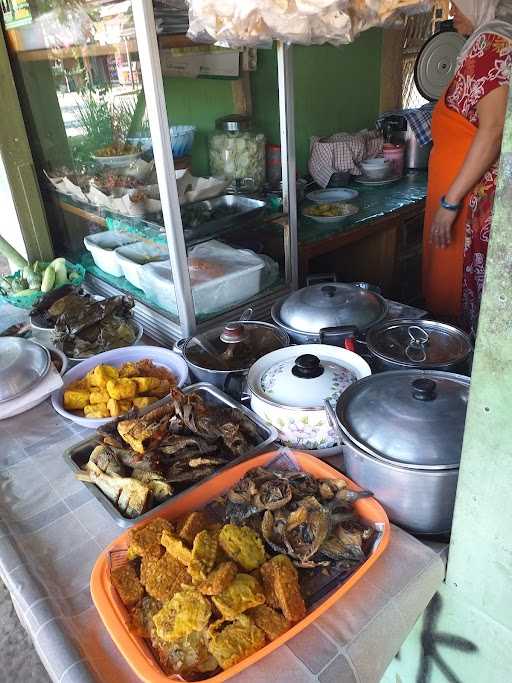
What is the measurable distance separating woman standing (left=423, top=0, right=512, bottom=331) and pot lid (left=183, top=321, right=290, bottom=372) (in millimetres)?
870

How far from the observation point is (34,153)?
192 centimetres

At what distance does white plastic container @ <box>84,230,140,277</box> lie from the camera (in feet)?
5.47

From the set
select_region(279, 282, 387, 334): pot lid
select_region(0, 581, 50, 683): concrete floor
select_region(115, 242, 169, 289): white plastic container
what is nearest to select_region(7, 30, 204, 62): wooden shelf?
select_region(115, 242, 169, 289): white plastic container

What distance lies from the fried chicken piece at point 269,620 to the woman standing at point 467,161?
4.45ft

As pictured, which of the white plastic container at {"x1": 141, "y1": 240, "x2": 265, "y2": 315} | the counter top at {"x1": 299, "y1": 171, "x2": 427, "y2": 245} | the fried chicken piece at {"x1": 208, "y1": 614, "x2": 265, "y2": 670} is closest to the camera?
the fried chicken piece at {"x1": 208, "y1": 614, "x2": 265, "y2": 670}

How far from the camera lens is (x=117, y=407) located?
1.13 metres

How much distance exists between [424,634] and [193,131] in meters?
1.34

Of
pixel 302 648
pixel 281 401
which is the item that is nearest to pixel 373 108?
pixel 281 401

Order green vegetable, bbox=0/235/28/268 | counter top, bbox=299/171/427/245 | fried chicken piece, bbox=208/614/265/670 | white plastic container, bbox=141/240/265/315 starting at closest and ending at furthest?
fried chicken piece, bbox=208/614/265/670
white plastic container, bbox=141/240/265/315
green vegetable, bbox=0/235/28/268
counter top, bbox=299/171/427/245

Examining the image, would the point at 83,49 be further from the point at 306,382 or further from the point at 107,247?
the point at 306,382

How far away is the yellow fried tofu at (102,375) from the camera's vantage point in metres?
1.19

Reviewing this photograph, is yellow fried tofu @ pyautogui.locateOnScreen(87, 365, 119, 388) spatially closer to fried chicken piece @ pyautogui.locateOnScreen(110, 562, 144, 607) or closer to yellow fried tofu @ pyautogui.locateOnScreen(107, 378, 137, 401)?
yellow fried tofu @ pyautogui.locateOnScreen(107, 378, 137, 401)

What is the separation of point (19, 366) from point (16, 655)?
112 cm

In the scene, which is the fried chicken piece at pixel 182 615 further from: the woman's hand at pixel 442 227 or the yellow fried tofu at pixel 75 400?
the woman's hand at pixel 442 227
